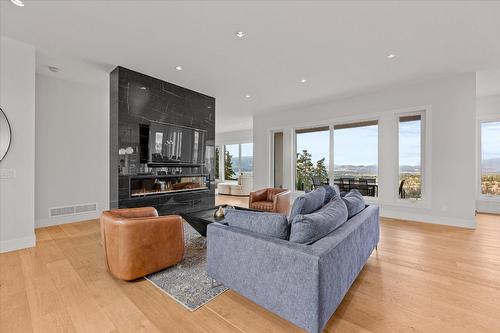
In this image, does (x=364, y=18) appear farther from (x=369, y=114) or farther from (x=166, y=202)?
(x=166, y=202)

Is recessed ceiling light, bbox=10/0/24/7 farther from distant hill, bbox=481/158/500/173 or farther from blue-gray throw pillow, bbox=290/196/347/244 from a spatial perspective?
distant hill, bbox=481/158/500/173

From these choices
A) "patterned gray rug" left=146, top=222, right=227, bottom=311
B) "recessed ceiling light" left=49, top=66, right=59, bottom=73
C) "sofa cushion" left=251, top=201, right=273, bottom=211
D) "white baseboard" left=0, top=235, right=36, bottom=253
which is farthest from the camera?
"sofa cushion" left=251, top=201, right=273, bottom=211

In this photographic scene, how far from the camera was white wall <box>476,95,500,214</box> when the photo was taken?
539 centimetres

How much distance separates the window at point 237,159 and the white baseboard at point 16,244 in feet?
25.1

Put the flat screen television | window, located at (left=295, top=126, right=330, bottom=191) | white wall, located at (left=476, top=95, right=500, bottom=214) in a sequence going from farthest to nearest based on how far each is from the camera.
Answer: window, located at (left=295, top=126, right=330, bottom=191)
white wall, located at (left=476, top=95, right=500, bottom=214)
the flat screen television

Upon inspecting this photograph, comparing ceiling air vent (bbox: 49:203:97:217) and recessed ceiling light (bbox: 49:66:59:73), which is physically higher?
recessed ceiling light (bbox: 49:66:59:73)

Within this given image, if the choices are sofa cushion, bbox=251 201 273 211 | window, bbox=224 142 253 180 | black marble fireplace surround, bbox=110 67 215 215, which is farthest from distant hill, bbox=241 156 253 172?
sofa cushion, bbox=251 201 273 211

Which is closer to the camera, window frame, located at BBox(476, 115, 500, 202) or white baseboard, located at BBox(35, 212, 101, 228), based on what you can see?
white baseboard, located at BBox(35, 212, 101, 228)

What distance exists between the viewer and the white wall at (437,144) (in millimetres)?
4219

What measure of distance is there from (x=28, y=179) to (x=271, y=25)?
4.01 m

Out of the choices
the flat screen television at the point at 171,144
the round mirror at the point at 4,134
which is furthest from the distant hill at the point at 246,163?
the round mirror at the point at 4,134

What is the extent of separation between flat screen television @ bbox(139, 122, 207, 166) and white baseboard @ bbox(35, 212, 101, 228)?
189 cm

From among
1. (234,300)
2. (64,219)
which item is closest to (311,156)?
(234,300)

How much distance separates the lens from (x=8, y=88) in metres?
3.04
